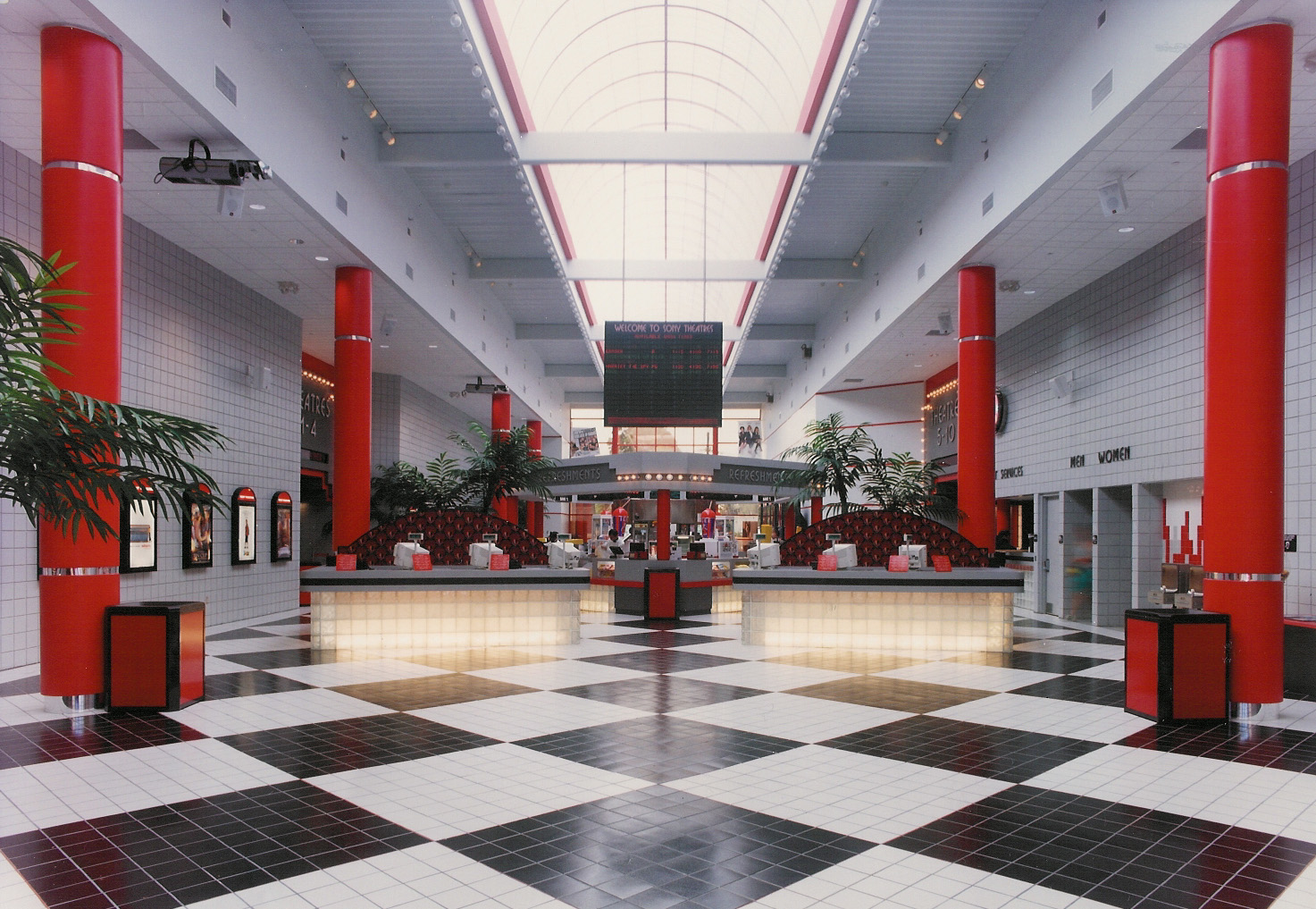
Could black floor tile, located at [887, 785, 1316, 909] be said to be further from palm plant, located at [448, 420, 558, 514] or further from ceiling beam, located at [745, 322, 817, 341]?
ceiling beam, located at [745, 322, 817, 341]

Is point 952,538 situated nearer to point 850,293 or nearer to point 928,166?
point 928,166

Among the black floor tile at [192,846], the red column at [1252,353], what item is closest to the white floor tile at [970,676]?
the red column at [1252,353]

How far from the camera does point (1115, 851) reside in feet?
12.2

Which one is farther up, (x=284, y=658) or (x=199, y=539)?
(x=199, y=539)

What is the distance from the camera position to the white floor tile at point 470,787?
13.5 ft

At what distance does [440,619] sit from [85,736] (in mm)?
4241

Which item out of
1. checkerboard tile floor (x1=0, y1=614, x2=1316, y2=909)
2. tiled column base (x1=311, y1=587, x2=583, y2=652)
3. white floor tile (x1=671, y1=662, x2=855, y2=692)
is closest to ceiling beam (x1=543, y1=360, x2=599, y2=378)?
tiled column base (x1=311, y1=587, x2=583, y2=652)

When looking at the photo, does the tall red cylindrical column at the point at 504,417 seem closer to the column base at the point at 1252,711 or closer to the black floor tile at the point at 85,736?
the black floor tile at the point at 85,736

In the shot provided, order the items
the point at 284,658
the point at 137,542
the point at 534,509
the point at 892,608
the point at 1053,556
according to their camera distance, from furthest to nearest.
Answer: the point at 534,509 < the point at 1053,556 < the point at 137,542 < the point at 892,608 < the point at 284,658

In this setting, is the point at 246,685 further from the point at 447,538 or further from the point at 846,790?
the point at 846,790

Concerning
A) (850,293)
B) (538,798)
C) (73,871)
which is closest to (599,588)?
(850,293)

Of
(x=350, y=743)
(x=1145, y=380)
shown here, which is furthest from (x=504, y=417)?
(x=350, y=743)

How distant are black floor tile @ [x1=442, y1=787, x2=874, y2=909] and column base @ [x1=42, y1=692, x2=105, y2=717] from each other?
388 centimetres

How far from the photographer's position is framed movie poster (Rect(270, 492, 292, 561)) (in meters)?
13.6
